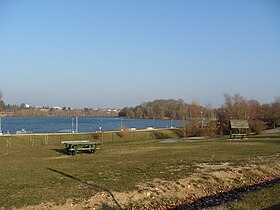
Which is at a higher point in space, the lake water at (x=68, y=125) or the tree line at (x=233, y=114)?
the tree line at (x=233, y=114)

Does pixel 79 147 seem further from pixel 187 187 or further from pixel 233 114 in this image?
pixel 233 114

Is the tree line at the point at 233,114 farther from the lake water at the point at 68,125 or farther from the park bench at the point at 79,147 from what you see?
the park bench at the point at 79,147

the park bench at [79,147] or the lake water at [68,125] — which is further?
the lake water at [68,125]

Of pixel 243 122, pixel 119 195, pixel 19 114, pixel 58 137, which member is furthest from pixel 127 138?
pixel 19 114

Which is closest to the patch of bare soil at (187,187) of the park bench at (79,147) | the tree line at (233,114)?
the park bench at (79,147)

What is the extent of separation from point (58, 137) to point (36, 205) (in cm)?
4512

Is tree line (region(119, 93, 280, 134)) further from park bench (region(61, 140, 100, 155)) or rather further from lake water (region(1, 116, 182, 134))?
park bench (region(61, 140, 100, 155))

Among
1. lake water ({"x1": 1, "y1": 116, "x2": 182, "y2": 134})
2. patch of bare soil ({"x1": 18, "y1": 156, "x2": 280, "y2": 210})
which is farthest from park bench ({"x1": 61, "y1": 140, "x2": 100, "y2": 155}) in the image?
lake water ({"x1": 1, "y1": 116, "x2": 182, "y2": 134})

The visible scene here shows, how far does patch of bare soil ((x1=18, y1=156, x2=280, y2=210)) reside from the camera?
29.9 feet

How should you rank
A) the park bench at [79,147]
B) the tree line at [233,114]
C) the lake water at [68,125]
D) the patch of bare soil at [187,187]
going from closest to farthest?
the patch of bare soil at [187,187], the park bench at [79,147], the tree line at [233,114], the lake water at [68,125]

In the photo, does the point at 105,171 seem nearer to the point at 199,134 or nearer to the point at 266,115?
the point at 199,134

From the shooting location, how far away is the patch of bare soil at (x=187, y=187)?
912 cm

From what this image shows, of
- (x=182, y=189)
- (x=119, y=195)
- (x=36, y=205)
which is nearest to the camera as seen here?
(x=36, y=205)

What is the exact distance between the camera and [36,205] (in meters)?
8.55
